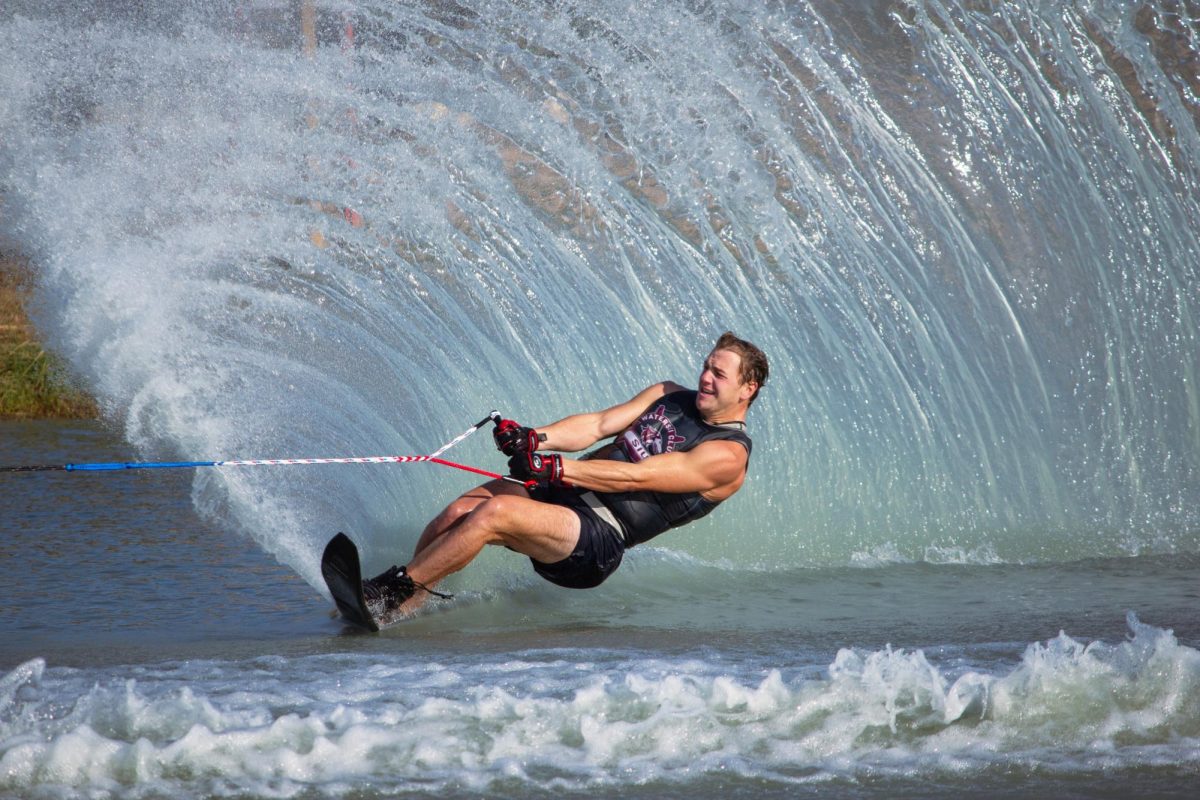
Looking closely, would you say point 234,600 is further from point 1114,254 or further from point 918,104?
point 1114,254

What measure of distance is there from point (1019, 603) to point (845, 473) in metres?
1.47

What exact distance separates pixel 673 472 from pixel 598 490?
0.93 feet

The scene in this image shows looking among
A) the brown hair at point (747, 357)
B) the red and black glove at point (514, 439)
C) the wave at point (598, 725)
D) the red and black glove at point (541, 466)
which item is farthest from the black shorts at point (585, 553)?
the wave at point (598, 725)

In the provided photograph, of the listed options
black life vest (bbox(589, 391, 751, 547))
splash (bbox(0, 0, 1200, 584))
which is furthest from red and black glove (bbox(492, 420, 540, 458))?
splash (bbox(0, 0, 1200, 584))

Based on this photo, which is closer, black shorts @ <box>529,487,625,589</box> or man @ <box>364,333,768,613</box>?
man @ <box>364,333,768,613</box>

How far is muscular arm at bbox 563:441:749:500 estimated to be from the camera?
465cm

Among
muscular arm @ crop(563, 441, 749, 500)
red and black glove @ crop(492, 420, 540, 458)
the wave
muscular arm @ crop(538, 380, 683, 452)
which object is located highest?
muscular arm @ crop(538, 380, 683, 452)

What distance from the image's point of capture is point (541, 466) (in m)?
4.51

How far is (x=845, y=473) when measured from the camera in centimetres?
639

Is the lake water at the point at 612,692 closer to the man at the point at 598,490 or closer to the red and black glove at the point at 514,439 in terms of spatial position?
the man at the point at 598,490

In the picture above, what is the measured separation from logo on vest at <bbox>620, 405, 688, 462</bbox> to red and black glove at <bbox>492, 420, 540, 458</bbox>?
58 centimetres

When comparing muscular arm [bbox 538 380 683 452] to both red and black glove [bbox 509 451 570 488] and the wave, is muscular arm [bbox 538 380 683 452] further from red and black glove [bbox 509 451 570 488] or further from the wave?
the wave

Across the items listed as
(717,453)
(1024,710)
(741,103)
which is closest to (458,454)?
(717,453)

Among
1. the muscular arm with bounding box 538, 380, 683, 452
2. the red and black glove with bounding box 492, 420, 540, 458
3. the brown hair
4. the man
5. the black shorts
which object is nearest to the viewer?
the red and black glove with bounding box 492, 420, 540, 458
